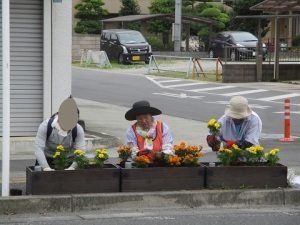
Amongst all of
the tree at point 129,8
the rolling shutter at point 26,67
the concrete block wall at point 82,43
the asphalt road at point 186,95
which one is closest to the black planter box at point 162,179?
the rolling shutter at point 26,67

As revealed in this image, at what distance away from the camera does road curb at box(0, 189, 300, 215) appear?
922 centimetres

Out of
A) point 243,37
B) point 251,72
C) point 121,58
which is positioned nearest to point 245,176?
point 251,72

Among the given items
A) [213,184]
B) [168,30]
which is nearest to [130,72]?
[168,30]

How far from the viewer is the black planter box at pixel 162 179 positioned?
966 centimetres

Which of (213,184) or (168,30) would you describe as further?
(168,30)

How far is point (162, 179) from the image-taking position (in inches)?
384

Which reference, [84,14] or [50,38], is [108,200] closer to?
[50,38]

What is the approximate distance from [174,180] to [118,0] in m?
54.1

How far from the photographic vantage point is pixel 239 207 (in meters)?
9.88

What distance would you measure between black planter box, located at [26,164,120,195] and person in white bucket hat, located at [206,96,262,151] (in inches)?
53.6

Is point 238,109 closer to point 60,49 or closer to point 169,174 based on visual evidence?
point 169,174

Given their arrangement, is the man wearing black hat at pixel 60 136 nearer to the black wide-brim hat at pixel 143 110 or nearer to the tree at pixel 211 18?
the black wide-brim hat at pixel 143 110

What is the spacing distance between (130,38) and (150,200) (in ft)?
116

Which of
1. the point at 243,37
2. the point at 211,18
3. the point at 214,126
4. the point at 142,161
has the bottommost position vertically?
the point at 142,161
